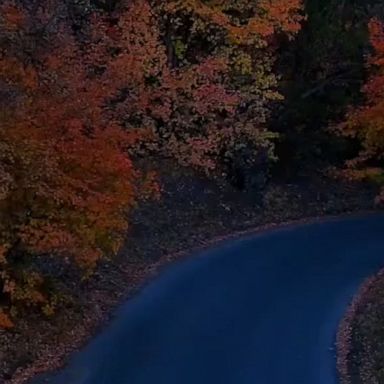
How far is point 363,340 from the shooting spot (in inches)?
742

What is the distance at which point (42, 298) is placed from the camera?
692 inches

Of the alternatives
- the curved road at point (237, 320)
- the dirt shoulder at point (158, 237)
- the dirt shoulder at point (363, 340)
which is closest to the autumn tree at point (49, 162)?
the dirt shoulder at point (158, 237)

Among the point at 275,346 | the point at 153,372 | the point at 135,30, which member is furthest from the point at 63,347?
the point at 135,30

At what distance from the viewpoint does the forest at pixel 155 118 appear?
54.2ft

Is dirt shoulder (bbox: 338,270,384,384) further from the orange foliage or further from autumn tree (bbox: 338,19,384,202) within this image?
autumn tree (bbox: 338,19,384,202)

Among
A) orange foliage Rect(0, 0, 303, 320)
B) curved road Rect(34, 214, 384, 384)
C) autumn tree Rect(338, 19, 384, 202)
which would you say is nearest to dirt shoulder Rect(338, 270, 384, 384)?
curved road Rect(34, 214, 384, 384)

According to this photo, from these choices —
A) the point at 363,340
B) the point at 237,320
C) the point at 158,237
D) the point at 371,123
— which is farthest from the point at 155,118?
the point at 363,340

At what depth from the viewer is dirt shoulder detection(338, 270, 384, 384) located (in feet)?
54.7

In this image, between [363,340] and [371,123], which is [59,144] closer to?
[363,340]

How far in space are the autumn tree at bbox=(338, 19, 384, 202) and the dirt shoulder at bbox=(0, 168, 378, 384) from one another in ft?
4.24

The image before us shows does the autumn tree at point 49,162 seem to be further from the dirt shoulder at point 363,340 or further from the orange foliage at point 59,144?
the dirt shoulder at point 363,340

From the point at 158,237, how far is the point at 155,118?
534cm

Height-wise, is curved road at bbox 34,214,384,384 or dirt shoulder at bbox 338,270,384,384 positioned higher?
curved road at bbox 34,214,384,384

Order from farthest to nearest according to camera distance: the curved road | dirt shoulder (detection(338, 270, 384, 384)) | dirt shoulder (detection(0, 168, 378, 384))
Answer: dirt shoulder (detection(0, 168, 378, 384))
dirt shoulder (detection(338, 270, 384, 384))
the curved road
